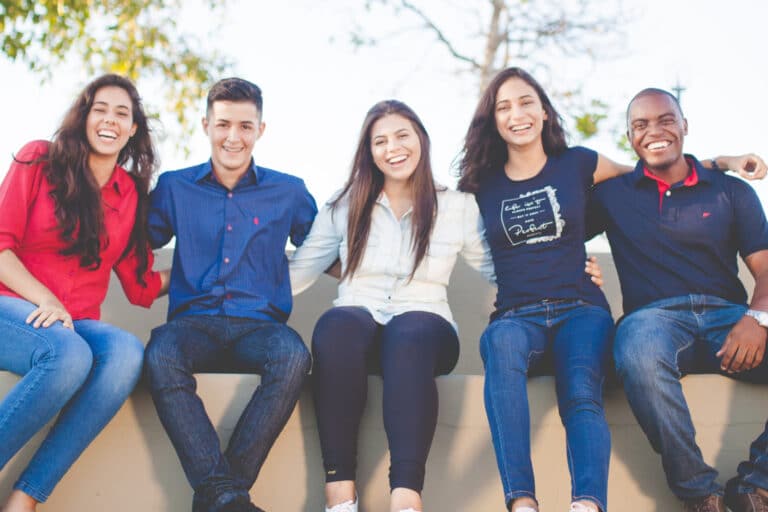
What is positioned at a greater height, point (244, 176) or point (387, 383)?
point (244, 176)

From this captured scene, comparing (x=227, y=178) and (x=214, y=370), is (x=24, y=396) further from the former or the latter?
(x=227, y=178)

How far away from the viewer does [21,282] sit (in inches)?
100

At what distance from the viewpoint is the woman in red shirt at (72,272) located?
7.66 ft

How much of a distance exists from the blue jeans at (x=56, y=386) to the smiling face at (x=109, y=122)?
0.60m

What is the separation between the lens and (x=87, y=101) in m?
2.82

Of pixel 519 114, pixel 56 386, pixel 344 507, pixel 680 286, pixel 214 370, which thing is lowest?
pixel 344 507

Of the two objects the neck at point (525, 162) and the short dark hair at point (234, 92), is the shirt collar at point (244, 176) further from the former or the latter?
the neck at point (525, 162)

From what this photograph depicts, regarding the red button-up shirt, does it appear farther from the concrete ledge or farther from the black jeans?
the black jeans

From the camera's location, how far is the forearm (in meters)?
2.54

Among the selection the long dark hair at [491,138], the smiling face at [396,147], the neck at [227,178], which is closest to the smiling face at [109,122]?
the neck at [227,178]

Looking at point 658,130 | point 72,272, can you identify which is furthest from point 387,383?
point 658,130

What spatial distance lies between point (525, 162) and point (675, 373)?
0.96 meters

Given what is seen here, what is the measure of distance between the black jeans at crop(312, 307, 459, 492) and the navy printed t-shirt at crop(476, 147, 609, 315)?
0.34 meters

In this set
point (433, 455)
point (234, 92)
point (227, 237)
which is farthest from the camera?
point (234, 92)
